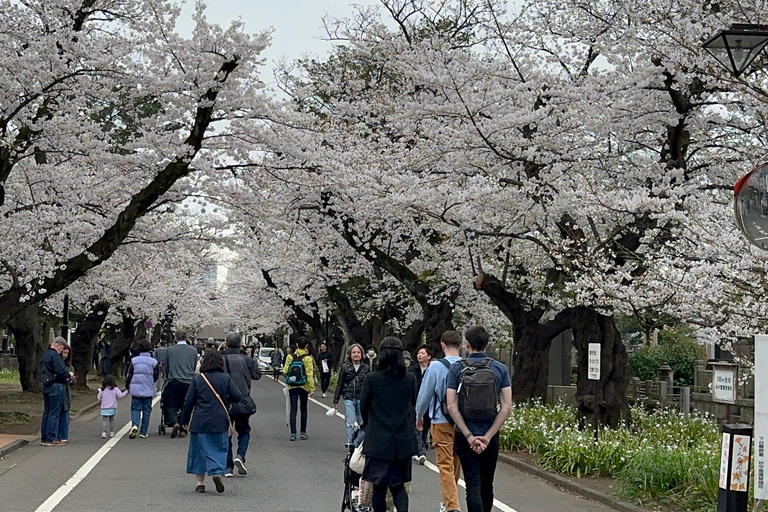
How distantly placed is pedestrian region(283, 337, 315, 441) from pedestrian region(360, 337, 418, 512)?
841 cm

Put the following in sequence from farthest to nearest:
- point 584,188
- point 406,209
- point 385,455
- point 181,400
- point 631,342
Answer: point 631,342 → point 406,209 → point 181,400 → point 584,188 → point 385,455

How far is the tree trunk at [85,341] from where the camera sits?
31719mm

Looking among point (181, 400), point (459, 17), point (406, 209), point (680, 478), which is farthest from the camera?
point (459, 17)

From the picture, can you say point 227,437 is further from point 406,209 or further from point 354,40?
point 354,40

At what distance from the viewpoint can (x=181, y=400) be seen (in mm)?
16875

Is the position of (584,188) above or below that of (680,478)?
above

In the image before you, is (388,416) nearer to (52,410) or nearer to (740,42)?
(740,42)

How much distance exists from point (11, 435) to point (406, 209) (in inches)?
321

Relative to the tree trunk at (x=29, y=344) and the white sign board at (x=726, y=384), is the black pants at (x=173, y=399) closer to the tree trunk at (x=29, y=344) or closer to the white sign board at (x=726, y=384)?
the white sign board at (x=726, y=384)

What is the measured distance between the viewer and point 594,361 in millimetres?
15148

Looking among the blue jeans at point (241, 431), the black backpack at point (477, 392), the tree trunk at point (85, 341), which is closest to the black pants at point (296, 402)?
the blue jeans at point (241, 431)

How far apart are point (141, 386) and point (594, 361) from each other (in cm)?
767

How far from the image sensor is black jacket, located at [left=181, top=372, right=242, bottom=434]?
33.8 ft

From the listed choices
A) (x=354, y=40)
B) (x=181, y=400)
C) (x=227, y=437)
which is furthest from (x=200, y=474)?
(x=354, y=40)
